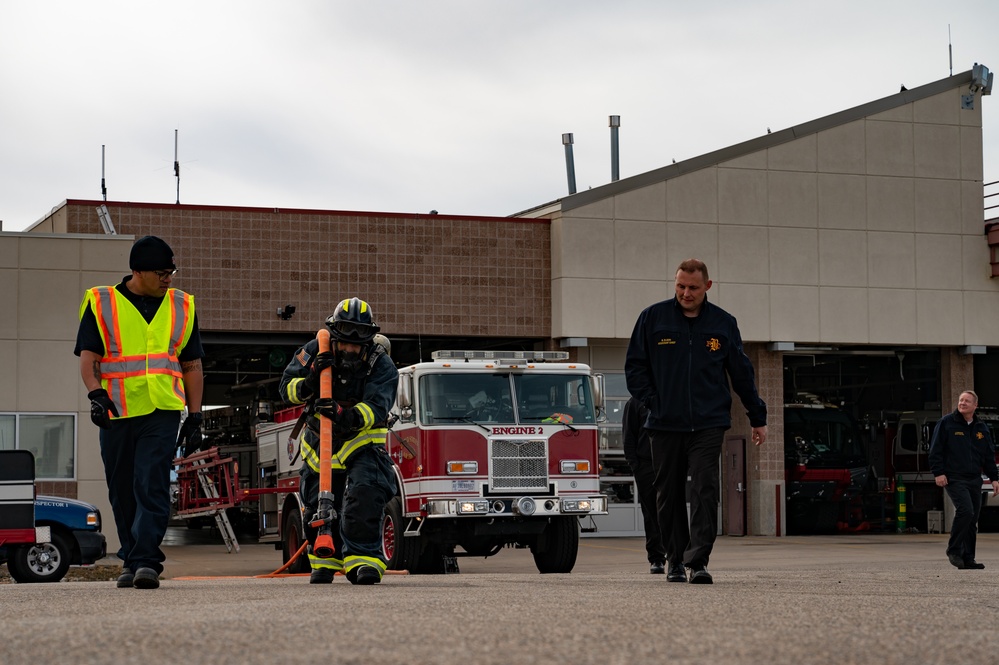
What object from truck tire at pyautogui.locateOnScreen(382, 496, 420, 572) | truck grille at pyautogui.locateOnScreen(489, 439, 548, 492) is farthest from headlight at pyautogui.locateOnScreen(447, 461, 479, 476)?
truck tire at pyautogui.locateOnScreen(382, 496, 420, 572)

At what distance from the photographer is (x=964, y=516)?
655 inches

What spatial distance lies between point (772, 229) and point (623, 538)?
6440mm

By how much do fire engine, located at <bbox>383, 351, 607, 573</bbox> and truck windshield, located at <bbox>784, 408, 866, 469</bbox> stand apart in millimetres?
14272

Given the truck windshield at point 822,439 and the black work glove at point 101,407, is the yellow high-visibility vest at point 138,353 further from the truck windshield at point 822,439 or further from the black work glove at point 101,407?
the truck windshield at point 822,439

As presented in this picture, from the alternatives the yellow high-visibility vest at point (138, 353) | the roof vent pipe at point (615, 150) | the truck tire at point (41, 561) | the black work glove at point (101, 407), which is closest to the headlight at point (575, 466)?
the truck tire at point (41, 561)

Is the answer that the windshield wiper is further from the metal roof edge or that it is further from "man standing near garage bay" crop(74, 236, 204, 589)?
the metal roof edge

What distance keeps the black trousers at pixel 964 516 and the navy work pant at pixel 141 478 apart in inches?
378

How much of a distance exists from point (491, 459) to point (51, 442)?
11239 millimetres

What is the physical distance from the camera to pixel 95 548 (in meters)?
18.4

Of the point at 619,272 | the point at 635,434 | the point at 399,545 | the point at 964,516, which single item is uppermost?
the point at 619,272

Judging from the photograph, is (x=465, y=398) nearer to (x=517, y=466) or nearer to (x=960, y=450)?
(x=517, y=466)

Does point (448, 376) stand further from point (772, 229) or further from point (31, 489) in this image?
point (772, 229)

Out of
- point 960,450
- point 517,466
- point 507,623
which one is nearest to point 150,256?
point 507,623

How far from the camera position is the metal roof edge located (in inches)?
1139
